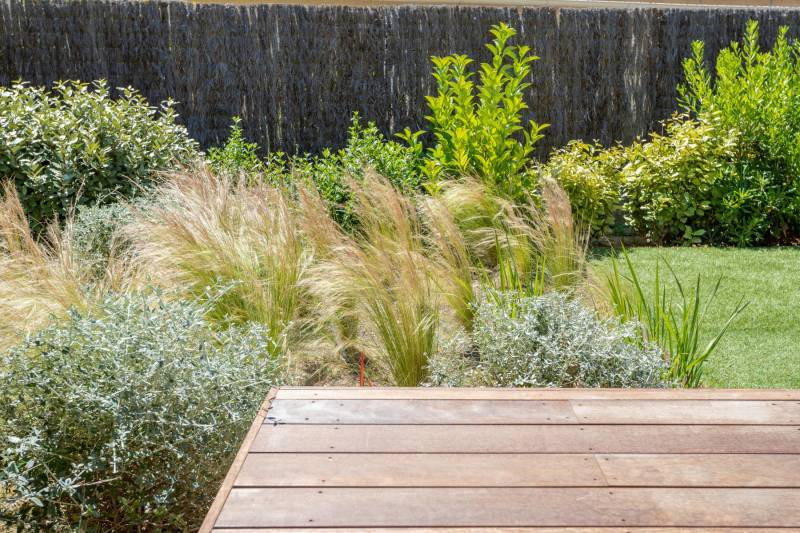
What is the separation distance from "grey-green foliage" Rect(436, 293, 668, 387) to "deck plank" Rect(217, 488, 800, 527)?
1.23 m

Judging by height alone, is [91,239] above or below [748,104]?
below

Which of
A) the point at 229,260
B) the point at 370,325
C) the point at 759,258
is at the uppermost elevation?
the point at 229,260

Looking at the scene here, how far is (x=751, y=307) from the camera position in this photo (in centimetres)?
496

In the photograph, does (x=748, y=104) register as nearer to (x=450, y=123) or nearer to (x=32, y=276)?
(x=450, y=123)

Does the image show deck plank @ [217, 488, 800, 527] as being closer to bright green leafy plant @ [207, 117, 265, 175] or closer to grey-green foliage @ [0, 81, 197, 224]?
grey-green foliage @ [0, 81, 197, 224]

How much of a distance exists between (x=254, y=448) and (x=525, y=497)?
2.24 feet

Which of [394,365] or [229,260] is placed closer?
[394,365]

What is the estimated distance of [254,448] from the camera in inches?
78.5

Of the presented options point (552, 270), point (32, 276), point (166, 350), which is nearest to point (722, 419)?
point (166, 350)

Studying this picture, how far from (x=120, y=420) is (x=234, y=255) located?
1590 mm

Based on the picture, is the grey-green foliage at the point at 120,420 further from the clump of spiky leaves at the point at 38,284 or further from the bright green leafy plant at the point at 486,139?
the bright green leafy plant at the point at 486,139

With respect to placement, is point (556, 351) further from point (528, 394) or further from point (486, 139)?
point (486, 139)

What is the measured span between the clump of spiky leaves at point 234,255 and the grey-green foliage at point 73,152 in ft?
4.41

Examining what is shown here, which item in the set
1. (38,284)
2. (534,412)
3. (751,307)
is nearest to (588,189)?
(751,307)
